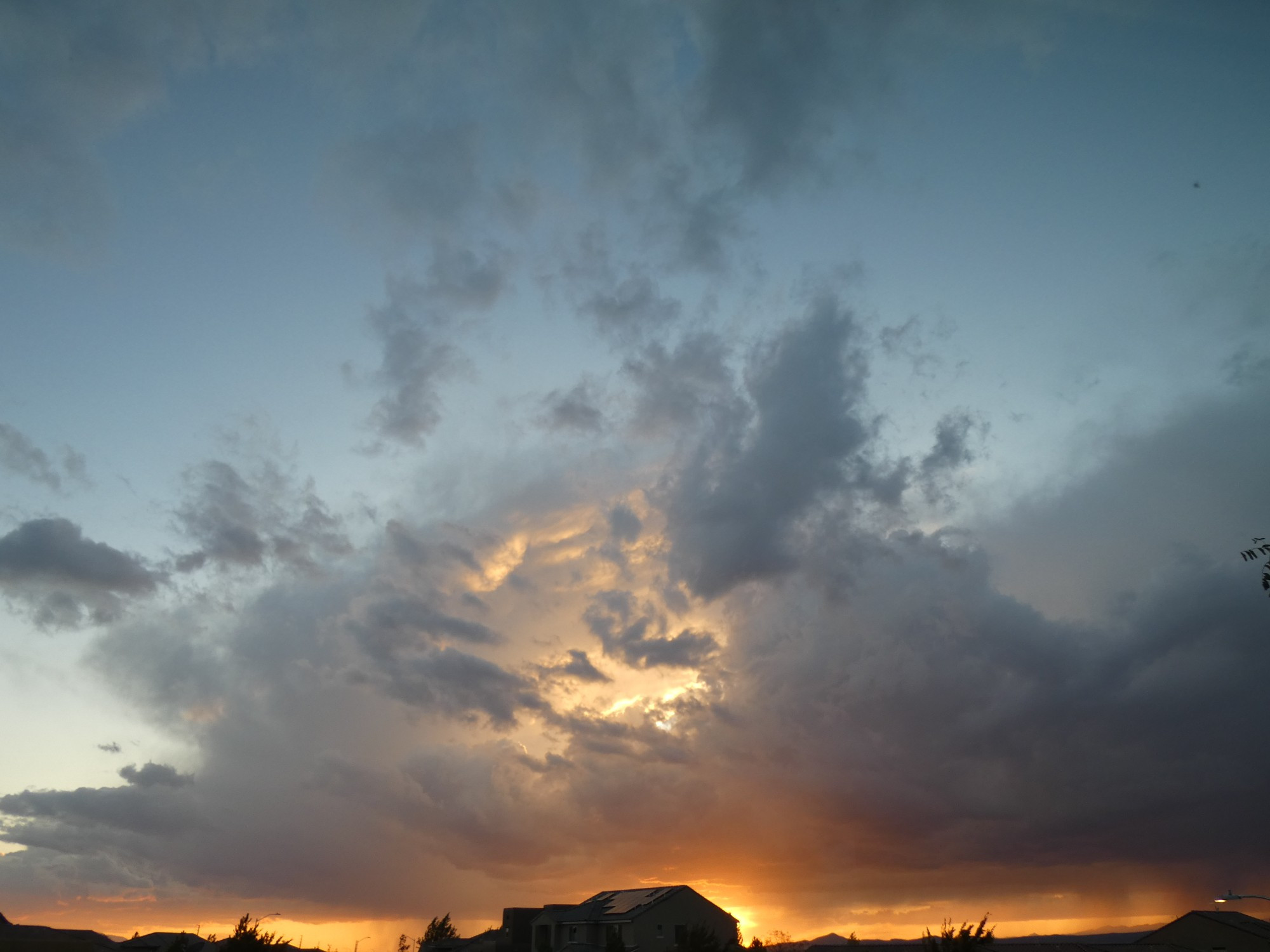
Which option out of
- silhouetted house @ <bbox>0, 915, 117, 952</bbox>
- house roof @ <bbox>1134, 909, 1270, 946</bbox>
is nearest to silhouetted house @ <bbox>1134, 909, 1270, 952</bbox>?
house roof @ <bbox>1134, 909, 1270, 946</bbox>

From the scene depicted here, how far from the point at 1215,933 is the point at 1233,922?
2658 mm

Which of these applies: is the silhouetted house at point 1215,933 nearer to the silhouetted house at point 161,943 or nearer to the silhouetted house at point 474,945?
the silhouetted house at point 474,945

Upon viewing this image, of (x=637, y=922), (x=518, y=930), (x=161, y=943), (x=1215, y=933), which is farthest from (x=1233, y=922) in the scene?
(x=161, y=943)

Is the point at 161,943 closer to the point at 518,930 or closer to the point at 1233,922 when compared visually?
the point at 518,930

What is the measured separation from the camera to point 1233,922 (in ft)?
278

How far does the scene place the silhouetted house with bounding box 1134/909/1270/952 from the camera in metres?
81.7

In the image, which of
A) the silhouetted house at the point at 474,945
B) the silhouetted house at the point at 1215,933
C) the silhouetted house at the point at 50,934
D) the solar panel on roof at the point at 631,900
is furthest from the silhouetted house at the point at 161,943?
the silhouetted house at the point at 1215,933

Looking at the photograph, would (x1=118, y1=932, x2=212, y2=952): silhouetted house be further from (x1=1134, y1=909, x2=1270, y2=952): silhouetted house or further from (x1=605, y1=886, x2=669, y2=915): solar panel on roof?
(x1=1134, y1=909, x2=1270, y2=952): silhouetted house

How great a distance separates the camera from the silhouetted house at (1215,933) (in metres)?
81.7

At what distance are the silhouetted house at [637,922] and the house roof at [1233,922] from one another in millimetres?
44336

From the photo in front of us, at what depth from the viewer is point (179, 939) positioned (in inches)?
2517

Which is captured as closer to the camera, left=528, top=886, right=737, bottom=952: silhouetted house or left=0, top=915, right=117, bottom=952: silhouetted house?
left=0, top=915, right=117, bottom=952: silhouetted house

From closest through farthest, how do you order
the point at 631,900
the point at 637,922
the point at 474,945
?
the point at 637,922, the point at 631,900, the point at 474,945

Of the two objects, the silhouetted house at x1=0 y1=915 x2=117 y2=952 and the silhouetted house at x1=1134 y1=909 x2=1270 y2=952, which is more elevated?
the silhouetted house at x1=1134 y1=909 x2=1270 y2=952
